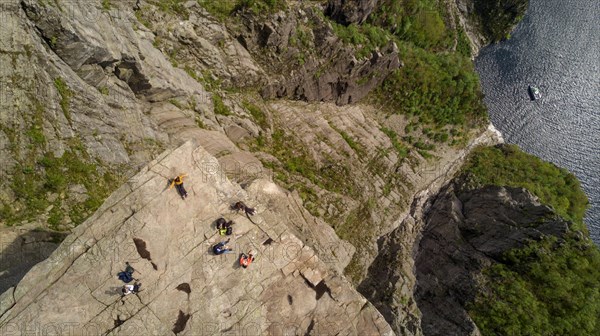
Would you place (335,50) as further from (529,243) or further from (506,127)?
(506,127)

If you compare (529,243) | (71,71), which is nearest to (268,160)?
(71,71)

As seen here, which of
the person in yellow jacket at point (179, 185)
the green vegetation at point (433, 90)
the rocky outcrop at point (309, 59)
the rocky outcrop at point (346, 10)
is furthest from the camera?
the green vegetation at point (433, 90)

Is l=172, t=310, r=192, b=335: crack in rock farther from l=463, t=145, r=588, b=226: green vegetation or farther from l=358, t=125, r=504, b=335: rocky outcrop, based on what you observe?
l=463, t=145, r=588, b=226: green vegetation

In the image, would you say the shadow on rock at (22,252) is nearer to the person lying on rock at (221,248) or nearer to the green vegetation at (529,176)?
the person lying on rock at (221,248)

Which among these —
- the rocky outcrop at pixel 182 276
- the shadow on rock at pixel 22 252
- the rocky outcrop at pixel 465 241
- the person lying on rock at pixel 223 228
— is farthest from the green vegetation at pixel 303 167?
the shadow on rock at pixel 22 252

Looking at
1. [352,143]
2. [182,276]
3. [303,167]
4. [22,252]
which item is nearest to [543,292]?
[352,143]

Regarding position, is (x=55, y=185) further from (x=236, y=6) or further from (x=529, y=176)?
(x=529, y=176)
